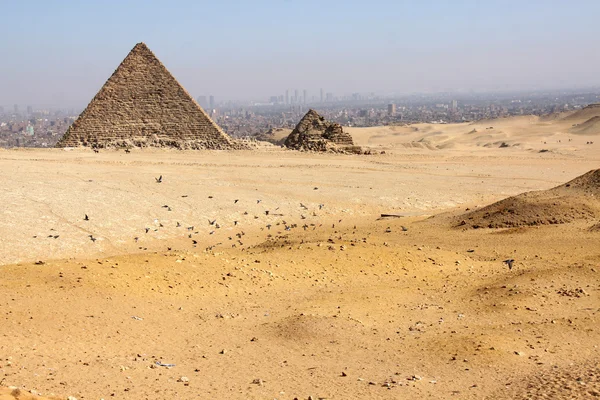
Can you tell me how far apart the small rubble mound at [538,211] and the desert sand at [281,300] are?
198 millimetres

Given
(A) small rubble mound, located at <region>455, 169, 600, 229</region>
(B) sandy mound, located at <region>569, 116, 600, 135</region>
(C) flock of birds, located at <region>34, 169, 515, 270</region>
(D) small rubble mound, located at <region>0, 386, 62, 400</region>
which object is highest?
(B) sandy mound, located at <region>569, 116, 600, 135</region>

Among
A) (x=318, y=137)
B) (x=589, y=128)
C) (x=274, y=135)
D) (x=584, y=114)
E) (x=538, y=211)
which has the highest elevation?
(x=584, y=114)

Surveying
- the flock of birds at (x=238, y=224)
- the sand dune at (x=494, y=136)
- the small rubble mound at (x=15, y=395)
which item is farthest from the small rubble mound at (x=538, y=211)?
the sand dune at (x=494, y=136)

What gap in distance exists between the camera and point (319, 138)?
36594mm

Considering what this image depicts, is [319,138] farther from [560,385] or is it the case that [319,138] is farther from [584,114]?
[584,114]

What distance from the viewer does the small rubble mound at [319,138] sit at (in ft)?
117

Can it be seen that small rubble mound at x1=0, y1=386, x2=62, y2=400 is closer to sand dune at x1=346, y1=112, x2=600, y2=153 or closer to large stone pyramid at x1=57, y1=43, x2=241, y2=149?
large stone pyramid at x1=57, y1=43, x2=241, y2=149

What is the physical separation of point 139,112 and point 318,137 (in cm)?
978

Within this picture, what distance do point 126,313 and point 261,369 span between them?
7.58ft

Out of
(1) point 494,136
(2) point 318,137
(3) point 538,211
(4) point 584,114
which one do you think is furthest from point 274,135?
(3) point 538,211

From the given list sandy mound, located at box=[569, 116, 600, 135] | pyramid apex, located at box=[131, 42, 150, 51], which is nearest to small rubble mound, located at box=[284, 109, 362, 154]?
pyramid apex, located at box=[131, 42, 150, 51]

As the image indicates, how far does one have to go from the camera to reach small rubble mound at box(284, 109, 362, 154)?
35709 mm

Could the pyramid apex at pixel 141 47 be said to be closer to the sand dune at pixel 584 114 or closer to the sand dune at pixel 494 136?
the sand dune at pixel 494 136

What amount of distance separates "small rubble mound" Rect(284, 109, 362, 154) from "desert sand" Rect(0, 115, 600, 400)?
16.9m
